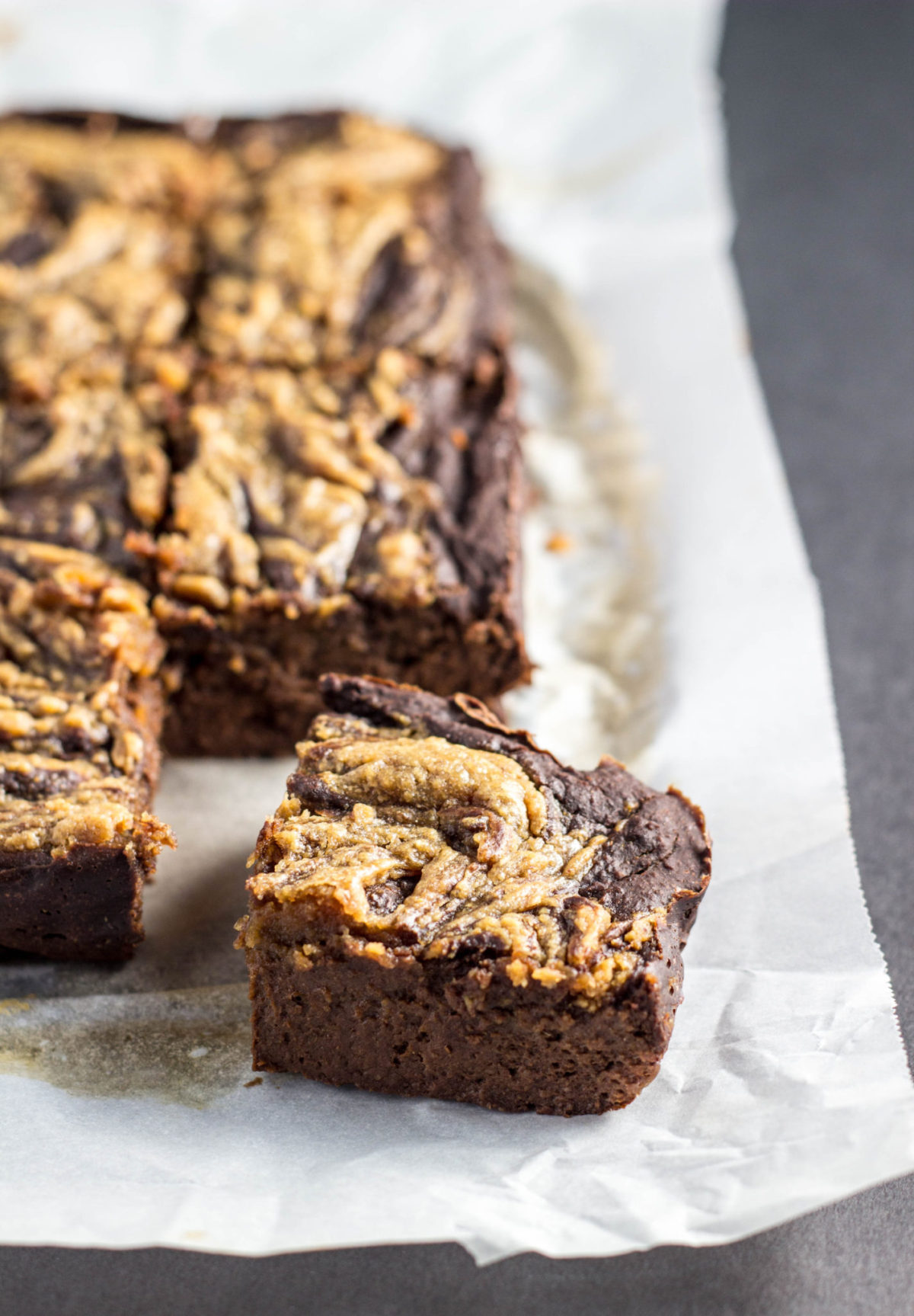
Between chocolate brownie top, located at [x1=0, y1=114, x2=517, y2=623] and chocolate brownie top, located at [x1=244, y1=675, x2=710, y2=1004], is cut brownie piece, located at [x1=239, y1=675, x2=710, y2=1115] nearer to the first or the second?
chocolate brownie top, located at [x1=244, y1=675, x2=710, y2=1004]

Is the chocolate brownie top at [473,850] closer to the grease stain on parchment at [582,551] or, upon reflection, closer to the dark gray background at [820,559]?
the dark gray background at [820,559]

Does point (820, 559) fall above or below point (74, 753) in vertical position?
above

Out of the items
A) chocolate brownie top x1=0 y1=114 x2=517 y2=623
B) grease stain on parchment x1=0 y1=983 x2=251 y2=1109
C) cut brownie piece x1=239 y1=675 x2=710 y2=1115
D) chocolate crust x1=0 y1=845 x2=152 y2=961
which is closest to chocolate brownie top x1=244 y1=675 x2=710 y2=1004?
cut brownie piece x1=239 y1=675 x2=710 y2=1115

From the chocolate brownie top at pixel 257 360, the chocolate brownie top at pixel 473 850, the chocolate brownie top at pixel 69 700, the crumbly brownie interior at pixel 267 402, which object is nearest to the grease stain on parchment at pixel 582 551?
the crumbly brownie interior at pixel 267 402

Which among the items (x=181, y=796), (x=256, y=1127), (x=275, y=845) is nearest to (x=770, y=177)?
(x=181, y=796)

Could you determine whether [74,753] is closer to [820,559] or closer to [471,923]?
[471,923]

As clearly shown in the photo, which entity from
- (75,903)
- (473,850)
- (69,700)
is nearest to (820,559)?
(473,850)

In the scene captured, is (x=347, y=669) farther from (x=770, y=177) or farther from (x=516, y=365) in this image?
(x=770, y=177)
